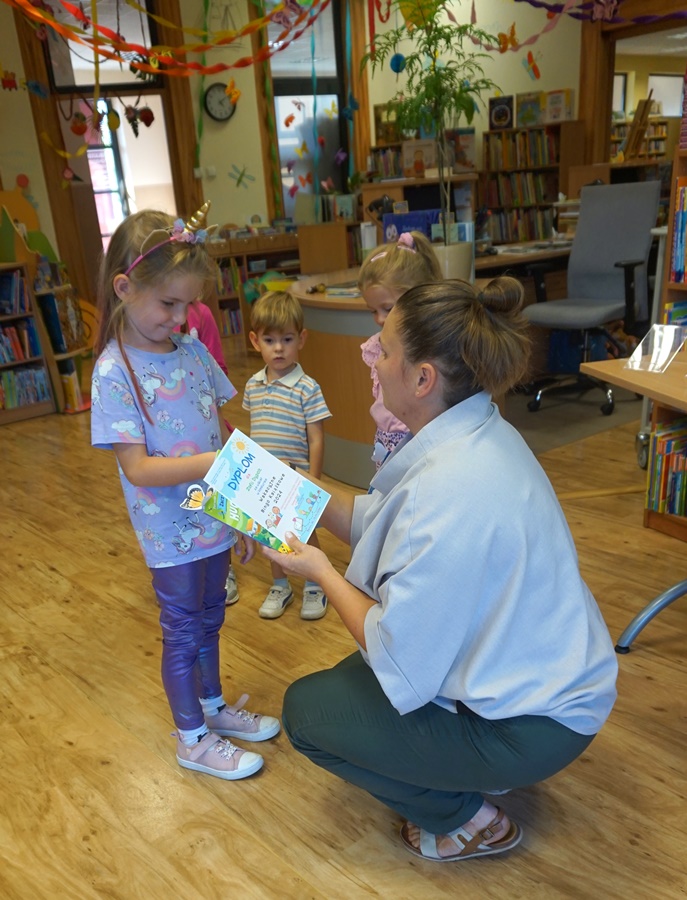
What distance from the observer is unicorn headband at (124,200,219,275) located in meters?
1.50

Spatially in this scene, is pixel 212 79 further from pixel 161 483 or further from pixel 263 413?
pixel 161 483

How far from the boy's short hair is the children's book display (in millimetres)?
898

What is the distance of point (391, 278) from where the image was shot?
2059 millimetres

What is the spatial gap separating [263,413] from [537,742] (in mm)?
1364

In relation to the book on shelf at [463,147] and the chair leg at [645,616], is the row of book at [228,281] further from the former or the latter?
the chair leg at [645,616]

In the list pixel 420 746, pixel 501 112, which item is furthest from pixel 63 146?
pixel 420 746

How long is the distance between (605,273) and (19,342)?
374cm

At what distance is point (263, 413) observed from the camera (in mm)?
2363

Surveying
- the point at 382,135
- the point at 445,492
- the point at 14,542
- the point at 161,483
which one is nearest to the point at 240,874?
the point at 161,483

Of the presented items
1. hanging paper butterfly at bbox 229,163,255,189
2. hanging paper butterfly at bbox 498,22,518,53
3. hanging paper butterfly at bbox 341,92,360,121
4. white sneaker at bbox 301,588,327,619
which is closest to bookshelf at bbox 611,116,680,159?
hanging paper butterfly at bbox 498,22,518,53

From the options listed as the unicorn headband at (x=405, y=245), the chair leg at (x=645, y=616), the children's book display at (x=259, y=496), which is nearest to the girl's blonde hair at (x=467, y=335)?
the children's book display at (x=259, y=496)

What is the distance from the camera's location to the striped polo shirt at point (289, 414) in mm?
2324

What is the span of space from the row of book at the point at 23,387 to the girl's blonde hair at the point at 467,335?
439cm

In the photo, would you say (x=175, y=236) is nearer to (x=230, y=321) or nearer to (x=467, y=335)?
(x=467, y=335)
